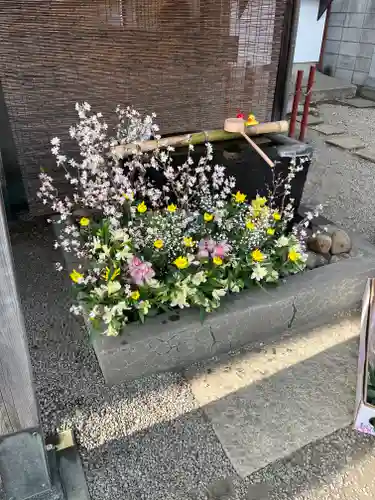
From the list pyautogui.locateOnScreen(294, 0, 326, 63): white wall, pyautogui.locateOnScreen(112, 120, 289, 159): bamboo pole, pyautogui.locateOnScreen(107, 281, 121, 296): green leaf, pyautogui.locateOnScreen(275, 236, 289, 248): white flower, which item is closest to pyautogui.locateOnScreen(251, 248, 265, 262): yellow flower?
pyautogui.locateOnScreen(275, 236, 289, 248): white flower

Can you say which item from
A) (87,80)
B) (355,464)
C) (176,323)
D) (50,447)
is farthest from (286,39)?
(50,447)

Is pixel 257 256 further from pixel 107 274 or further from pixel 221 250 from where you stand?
pixel 107 274

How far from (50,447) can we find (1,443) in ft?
1.18

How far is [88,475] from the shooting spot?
1709mm

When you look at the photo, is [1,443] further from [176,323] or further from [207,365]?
[207,365]

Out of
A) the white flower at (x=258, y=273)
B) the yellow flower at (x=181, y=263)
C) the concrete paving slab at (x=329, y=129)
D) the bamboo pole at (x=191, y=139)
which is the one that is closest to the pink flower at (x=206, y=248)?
the yellow flower at (x=181, y=263)

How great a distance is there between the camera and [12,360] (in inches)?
52.2

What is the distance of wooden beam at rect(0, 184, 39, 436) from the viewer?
1.20 meters

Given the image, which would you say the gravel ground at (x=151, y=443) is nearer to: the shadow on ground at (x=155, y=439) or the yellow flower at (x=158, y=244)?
the shadow on ground at (x=155, y=439)

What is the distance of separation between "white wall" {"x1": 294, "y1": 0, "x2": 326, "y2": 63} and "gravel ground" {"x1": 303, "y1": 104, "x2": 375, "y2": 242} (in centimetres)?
322

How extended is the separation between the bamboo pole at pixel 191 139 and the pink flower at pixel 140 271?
755 mm

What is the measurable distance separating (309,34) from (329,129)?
3.75 m

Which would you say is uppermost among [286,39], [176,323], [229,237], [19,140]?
[286,39]

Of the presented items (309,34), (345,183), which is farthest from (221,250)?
(309,34)
